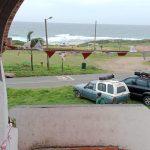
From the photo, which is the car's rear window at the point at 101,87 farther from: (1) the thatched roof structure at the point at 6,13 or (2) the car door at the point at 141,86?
(1) the thatched roof structure at the point at 6,13

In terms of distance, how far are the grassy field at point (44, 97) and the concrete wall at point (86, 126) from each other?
5.77 metres

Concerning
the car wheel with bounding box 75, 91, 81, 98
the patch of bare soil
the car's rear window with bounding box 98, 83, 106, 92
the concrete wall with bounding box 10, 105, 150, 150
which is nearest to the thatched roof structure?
the concrete wall with bounding box 10, 105, 150, 150

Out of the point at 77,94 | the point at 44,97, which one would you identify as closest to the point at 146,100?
the point at 77,94

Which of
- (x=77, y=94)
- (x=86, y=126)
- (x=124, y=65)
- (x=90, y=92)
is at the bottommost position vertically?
(x=124, y=65)

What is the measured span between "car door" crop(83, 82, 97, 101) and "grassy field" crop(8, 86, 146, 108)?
0.96ft

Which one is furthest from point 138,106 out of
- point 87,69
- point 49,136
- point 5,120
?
point 87,69

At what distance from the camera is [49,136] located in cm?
1532

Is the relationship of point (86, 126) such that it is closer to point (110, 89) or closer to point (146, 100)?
point (110, 89)

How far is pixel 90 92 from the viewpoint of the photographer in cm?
2216

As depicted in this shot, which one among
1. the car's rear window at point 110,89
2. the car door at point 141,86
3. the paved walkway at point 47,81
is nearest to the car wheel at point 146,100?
the car door at point 141,86

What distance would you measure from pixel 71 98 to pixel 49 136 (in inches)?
304

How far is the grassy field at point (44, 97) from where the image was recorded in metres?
21.6

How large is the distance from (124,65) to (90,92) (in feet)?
75.0

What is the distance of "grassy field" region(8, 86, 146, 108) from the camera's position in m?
21.6
